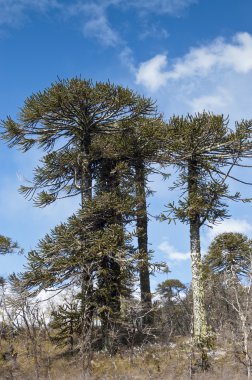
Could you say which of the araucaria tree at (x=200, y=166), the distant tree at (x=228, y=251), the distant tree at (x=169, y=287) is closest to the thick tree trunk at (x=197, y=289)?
the araucaria tree at (x=200, y=166)

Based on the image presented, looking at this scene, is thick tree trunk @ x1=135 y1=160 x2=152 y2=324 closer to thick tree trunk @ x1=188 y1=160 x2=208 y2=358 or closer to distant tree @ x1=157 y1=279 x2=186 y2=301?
thick tree trunk @ x1=188 y1=160 x2=208 y2=358

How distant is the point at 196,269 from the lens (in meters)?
14.9

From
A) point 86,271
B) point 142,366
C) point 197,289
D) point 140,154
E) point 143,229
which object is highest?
point 140,154

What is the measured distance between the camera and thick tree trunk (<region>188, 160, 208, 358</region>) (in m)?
14.3

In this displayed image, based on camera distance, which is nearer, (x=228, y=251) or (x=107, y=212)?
(x=107, y=212)

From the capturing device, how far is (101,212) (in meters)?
15.5

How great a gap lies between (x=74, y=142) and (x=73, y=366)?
8.47 metres

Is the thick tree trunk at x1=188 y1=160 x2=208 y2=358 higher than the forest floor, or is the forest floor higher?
the thick tree trunk at x1=188 y1=160 x2=208 y2=358

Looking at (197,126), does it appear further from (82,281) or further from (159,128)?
(82,281)

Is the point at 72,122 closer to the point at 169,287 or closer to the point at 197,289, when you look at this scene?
the point at 197,289

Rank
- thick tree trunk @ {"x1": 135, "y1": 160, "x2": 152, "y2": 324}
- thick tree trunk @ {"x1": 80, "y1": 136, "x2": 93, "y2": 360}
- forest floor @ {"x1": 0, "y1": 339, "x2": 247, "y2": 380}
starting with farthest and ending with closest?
1. thick tree trunk @ {"x1": 135, "y1": 160, "x2": 152, "y2": 324}
2. thick tree trunk @ {"x1": 80, "y1": 136, "x2": 93, "y2": 360}
3. forest floor @ {"x1": 0, "y1": 339, "x2": 247, "y2": 380}

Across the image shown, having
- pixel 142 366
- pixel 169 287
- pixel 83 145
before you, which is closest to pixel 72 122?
pixel 83 145

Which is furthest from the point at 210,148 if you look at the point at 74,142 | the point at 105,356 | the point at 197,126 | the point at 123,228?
the point at 105,356

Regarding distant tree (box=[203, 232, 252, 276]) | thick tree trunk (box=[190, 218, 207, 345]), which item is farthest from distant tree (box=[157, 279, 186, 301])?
thick tree trunk (box=[190, 218, 207, 345])
